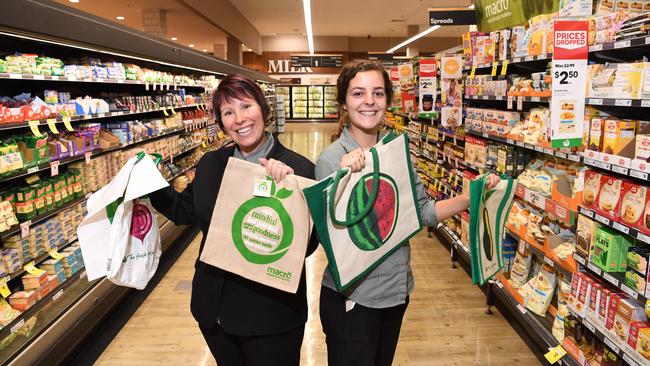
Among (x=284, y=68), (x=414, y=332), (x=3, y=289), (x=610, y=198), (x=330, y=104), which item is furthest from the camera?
(x=330, y=104)

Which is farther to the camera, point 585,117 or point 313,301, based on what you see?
point 313,301

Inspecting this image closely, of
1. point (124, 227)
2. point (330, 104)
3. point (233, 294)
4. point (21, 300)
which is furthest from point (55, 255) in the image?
point (330, 104)

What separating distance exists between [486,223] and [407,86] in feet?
16.2

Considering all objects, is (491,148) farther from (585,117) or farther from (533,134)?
(585,117)

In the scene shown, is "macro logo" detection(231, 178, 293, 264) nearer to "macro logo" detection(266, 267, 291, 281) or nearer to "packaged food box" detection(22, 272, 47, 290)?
"macro logo" detection(266, 267, 291, 281)

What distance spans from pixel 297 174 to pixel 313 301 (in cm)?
268

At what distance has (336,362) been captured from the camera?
1.83m

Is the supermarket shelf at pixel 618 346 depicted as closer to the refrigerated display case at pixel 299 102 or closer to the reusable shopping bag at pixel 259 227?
the reusable shopping bag at pixel 259 227

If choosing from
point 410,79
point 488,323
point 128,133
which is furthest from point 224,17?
point 488,323

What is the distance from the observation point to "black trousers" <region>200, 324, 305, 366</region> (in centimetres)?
174

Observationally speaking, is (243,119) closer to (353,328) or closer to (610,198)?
(353,328)

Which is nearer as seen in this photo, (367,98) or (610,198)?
(367,98)

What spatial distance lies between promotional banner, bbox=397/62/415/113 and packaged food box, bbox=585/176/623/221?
4.17m

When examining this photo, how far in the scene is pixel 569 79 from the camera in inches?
99.3
